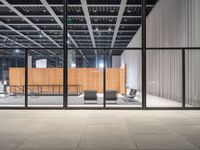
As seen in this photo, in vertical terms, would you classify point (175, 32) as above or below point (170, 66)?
above

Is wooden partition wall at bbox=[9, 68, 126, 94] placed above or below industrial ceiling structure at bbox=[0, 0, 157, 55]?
below

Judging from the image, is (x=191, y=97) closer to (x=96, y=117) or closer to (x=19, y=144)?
(x=96, y=117)

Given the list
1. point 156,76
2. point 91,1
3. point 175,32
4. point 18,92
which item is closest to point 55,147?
point 175,32

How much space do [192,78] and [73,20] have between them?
12.5m

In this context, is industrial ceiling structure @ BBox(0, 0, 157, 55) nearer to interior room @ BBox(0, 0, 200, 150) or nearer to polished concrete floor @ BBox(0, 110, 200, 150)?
interior room @ BBox(0, 0, 200, 150)

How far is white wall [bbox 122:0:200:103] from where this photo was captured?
14.0 metres

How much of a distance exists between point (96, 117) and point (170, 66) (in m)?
8.39

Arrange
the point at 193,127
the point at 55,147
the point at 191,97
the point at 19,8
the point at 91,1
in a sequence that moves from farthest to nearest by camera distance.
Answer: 1. the point at 19,8
2. the point at 91,1
3. the point at 191,97
4. the point at 193,127
5. the point at 55,147

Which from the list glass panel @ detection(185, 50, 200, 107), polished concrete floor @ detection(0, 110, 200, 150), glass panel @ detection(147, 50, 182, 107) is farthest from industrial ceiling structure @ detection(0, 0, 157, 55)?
glass panel @ detection(185, 50, 200, 107)

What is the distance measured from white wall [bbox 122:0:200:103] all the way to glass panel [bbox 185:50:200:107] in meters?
0.11

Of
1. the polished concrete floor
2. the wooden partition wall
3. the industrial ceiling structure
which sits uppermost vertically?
the industrial ceiling structure

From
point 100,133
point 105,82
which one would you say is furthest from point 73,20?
point 100,133

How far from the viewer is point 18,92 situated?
24.7 meters

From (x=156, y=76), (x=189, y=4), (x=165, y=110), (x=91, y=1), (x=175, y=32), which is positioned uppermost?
(x=91, y=1)
